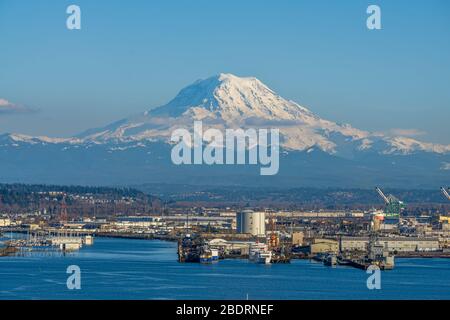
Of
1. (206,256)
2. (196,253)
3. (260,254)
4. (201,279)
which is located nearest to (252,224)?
(196,253)

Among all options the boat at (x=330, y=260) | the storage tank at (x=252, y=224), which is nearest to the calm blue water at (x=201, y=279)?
the boat at (x=330, y=260)

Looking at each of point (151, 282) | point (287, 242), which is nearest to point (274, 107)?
point (287, 242)

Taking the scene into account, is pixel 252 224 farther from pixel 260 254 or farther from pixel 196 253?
pixel 260 254

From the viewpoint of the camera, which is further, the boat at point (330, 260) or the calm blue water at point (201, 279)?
the boat at point (330, 260)

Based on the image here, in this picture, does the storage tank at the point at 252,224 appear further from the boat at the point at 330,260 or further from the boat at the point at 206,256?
the boat at the point at 330,260

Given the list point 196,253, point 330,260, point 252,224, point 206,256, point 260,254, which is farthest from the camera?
point 252,224
